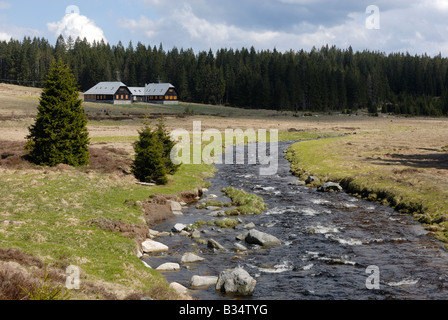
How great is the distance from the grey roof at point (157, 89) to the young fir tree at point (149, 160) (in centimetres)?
14684

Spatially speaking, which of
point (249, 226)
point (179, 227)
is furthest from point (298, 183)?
point (179, 227)

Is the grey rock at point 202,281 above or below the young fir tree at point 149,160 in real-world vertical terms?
below

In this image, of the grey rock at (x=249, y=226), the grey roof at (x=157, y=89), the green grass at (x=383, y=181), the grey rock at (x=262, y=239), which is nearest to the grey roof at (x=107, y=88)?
the grey roof at (x=157, y=89)

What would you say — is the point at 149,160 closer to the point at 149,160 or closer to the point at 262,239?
the point at 149,160

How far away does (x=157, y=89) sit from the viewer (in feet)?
605

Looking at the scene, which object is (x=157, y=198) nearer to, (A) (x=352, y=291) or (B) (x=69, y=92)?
(B) (x=69, y=92)

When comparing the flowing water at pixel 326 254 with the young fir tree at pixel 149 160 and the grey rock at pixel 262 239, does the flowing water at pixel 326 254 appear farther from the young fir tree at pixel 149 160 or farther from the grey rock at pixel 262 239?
the young fir tree at pixel 149 160

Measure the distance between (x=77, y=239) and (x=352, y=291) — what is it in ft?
43.5

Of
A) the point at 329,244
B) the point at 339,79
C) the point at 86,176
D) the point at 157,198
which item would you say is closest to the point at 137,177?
the point at 86,176

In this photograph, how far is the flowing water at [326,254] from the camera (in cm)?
1708

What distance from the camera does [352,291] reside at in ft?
55.5

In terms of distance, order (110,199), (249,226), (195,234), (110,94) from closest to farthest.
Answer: (195,234), (249,226), (110,199), (110,94)

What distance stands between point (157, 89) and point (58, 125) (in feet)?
494

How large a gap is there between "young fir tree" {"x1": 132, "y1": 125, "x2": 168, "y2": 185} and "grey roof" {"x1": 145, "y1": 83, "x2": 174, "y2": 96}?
146839mm
